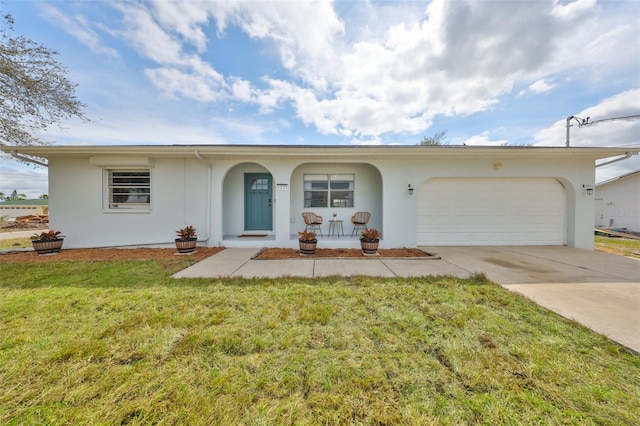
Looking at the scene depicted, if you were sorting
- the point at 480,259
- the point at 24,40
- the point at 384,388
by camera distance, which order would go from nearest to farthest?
the point at 384,388
the point at 480,259
the point at 24,40

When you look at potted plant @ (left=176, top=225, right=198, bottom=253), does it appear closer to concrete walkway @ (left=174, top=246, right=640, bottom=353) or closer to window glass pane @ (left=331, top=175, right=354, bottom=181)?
concrete walkway @ (left=174, top=246, right=640, bottom=353)

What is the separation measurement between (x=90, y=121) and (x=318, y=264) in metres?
8.65

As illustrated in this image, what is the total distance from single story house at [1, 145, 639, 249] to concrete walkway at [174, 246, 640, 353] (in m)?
0.87

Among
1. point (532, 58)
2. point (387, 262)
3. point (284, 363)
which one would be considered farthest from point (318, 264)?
point (532, 58)

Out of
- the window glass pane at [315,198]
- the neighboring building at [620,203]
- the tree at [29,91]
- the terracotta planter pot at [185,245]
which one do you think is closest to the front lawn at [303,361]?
the terracotta planter pot at [185,245]

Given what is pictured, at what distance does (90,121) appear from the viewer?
718 cm

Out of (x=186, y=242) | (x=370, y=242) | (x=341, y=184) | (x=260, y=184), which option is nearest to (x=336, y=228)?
(x=341, y=184)

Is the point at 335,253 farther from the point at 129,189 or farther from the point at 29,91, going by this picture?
the point at 29,91

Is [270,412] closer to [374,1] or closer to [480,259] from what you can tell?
[480,259]

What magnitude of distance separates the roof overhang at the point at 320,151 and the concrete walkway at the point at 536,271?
2646mm

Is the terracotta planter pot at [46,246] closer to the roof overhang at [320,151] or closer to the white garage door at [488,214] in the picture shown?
the roof overhang at [320,151]

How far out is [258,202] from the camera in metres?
7.71

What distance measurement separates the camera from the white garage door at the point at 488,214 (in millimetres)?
6863

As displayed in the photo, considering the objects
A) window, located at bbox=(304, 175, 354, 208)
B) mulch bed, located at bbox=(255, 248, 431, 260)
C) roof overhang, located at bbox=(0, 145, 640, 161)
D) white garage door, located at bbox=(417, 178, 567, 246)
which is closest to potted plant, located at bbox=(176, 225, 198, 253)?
mulch bed, located at bbox=(255, 248, 431, 260)
